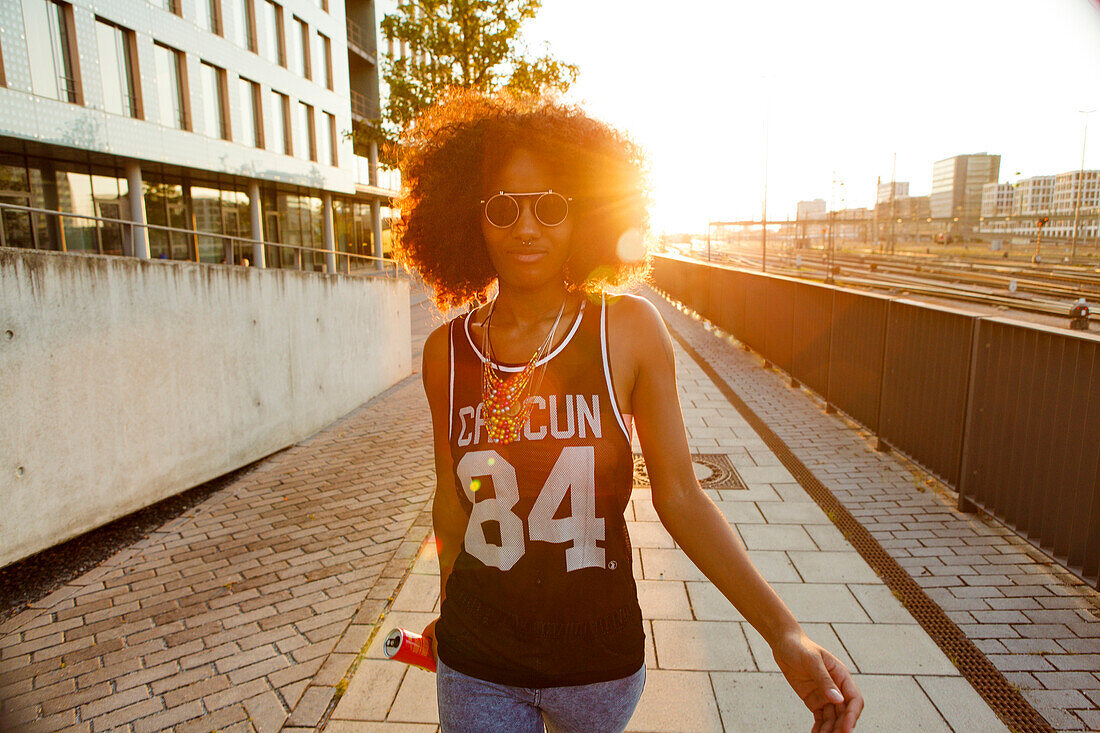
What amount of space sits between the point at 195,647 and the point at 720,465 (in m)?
4.43

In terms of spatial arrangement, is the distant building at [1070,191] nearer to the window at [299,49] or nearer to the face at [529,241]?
the window at [299,49]

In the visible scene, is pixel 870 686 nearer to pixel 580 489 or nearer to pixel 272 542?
pixel 580 489

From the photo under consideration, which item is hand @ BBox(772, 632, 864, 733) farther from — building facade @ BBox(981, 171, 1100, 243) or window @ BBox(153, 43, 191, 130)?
building facade @ BBox(981, 171, 1100, 243)

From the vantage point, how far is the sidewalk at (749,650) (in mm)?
2953

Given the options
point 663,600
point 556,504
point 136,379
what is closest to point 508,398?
point 556,504

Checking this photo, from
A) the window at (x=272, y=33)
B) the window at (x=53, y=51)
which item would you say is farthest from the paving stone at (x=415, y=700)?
the window at (x=272, y=33)

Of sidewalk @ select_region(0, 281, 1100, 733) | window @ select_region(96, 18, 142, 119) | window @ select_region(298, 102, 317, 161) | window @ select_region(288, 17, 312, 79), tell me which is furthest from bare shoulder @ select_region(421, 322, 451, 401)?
window @ select_region(288, 17, 312, 79)

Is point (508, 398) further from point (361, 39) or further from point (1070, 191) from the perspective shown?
point (1070, 191)

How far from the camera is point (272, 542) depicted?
207 inches

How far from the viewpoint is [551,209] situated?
1.67 m

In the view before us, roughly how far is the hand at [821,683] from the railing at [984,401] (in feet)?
11.6

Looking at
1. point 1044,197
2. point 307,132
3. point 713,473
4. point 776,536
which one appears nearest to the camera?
point 776,536

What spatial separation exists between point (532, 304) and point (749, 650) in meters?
2.55

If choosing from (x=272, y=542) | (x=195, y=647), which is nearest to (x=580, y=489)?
(x=195, y=647)
